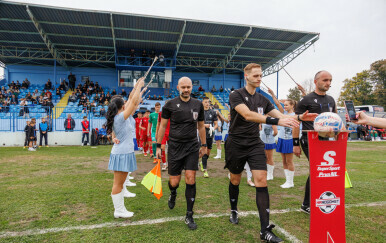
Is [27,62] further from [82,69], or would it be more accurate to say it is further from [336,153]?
[336,153]

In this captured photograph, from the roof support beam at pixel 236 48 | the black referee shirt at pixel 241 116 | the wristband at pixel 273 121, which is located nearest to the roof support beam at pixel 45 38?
the roof support beam at pixel 236 48

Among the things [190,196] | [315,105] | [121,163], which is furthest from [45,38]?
[315,105]

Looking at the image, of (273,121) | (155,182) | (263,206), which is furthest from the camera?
(155,182)

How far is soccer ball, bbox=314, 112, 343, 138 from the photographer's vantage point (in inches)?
94.1

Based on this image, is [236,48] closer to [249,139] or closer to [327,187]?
[249,139]

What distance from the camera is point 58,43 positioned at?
23.2m

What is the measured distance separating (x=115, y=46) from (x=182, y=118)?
21.6m

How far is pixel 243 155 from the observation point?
3404 mm

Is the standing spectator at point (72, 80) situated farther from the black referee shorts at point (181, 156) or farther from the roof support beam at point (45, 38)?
the black referee shorts at point (181, 156)

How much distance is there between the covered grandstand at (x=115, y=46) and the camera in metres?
19.1

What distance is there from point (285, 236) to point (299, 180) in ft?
12.6

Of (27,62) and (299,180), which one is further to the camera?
(27,62)


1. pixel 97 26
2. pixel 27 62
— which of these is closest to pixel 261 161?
pixel 97 26

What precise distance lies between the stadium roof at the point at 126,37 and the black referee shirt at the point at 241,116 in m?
19.2
